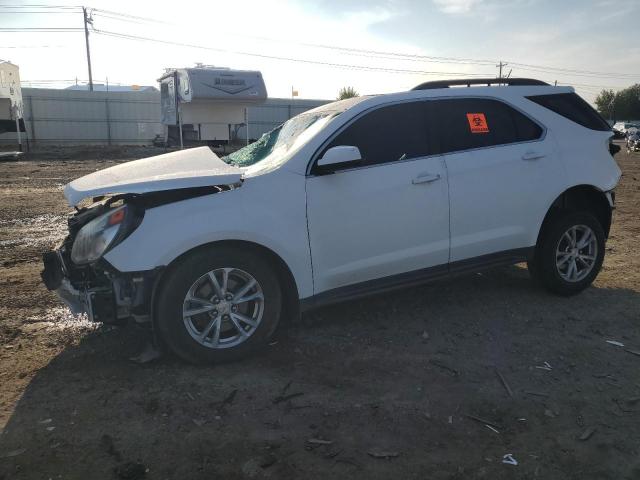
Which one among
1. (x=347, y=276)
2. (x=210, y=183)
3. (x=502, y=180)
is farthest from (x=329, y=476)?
(x=502, y=180)

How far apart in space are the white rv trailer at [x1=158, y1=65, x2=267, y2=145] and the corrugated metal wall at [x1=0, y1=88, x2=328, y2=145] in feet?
25.5

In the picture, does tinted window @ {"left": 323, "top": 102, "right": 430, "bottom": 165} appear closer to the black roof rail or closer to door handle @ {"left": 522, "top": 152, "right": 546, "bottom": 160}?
the black roof rail

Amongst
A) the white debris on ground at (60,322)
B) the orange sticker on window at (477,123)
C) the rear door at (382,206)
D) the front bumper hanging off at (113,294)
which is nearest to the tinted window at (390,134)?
the rear door at (382,206)

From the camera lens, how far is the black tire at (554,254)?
15.7 feet

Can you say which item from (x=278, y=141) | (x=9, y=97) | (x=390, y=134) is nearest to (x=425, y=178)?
(x=390, y=134)

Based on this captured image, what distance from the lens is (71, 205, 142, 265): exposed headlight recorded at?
3451mm

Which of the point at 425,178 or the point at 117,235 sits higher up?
the point at 425,178

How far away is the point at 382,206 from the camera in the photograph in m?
4.05

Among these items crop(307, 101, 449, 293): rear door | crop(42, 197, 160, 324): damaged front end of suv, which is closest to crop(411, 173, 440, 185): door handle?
crop(307, 101, 449, 293): rear door

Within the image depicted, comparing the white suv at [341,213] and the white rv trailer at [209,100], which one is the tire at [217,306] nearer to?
the white suv at [341,213]

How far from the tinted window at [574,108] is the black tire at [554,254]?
0.86 metres

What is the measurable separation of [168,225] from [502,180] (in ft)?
9.02

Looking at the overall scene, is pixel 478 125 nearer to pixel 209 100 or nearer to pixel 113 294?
pixel 113 294

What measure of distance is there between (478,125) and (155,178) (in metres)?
2.68
